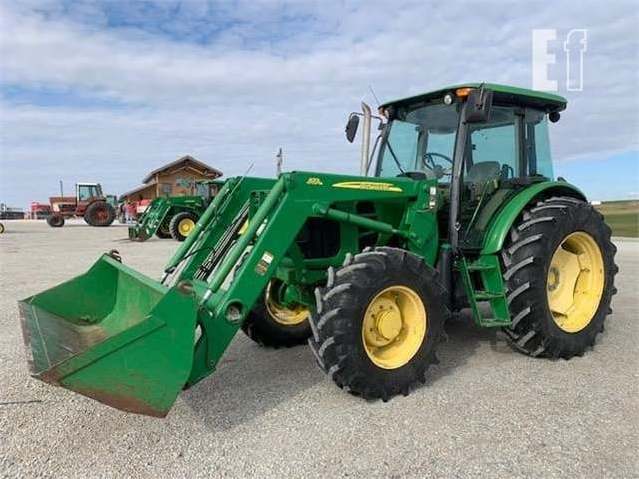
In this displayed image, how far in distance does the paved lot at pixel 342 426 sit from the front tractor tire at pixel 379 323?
0.63 feet

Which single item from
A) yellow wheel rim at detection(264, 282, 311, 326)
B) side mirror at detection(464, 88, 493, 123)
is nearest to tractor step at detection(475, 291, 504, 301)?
side mirror at detection(464, 88, 493, 123)

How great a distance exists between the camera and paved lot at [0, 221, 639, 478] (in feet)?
9.09

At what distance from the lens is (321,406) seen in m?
3.50

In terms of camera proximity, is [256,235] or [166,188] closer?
[256,235]

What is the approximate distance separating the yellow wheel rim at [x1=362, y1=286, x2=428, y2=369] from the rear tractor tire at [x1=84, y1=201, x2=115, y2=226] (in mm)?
28261

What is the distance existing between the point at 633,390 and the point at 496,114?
101 inches

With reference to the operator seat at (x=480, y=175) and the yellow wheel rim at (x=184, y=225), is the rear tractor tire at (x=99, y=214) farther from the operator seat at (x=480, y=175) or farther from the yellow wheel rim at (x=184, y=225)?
the operator seat at (x=480, y=175)

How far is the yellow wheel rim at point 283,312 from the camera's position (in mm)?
4816

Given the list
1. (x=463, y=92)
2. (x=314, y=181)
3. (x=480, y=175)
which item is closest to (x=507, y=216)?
(x=480, y=175)

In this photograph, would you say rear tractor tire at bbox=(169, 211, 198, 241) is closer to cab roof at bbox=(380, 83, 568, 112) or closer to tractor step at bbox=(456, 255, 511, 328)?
cab roof at bbox=(380, 83, 568, 112)

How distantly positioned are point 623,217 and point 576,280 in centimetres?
2604

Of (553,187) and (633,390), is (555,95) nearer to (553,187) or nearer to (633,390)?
(553,187)

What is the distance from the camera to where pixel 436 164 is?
16.2ft

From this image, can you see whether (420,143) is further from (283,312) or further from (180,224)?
(180,224)
